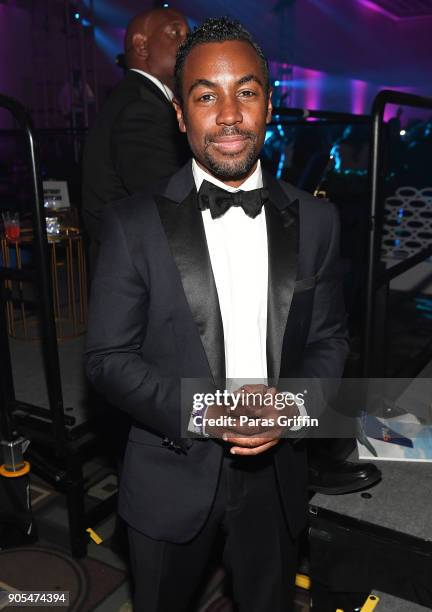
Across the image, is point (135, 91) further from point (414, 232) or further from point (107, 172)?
point (414, 232)

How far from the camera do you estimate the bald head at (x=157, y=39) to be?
2328mm

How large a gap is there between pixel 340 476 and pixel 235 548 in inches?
18.7

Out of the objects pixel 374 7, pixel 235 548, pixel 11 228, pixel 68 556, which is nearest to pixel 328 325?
pixel 235 548

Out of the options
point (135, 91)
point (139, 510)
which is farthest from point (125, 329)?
point (135, 91)

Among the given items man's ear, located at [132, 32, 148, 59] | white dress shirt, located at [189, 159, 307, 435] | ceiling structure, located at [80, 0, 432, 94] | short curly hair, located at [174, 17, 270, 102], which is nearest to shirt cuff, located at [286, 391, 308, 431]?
white dress shirt, located at [189, 159, 307, 435]

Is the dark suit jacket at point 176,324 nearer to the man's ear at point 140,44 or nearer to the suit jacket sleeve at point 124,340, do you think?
the suit jacket sleeve at point 124,340

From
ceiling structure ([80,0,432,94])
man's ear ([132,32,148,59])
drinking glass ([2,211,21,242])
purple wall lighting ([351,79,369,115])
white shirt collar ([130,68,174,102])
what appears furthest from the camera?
purple wall lighting ([351,79,369,115])

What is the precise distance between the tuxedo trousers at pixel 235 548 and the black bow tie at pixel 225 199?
58 cm

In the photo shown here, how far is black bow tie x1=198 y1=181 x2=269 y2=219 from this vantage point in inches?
53.2

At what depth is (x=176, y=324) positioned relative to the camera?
1.36m

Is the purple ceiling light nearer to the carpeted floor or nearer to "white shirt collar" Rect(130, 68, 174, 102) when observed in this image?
the carpeted floor

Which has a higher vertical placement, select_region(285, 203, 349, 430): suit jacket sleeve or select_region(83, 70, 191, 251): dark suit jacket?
select_region(83, 70, 191, 251): dark suit jacket

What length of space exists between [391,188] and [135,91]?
14.8ft

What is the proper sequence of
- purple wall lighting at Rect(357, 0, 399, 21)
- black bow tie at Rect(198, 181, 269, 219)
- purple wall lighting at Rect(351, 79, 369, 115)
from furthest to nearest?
A: purple wall lighting at Rect(357, 0, 399, 21), purple wall lighting at Rect(351, 79, 369, 115), black bow tie at Rect(198, 181, 269, 219)
